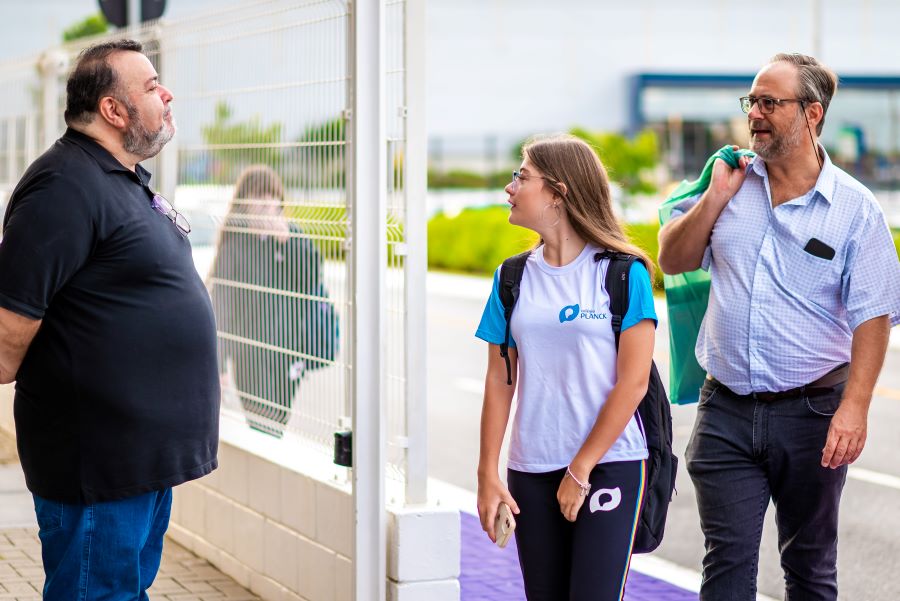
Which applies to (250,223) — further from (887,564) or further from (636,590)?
(887,564)

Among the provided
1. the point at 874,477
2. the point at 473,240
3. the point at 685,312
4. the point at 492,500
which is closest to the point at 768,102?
the point at 685,312

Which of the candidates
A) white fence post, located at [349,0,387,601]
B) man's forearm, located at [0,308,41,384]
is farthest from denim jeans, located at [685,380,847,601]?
man's forearm, located at [0,308,41,384]

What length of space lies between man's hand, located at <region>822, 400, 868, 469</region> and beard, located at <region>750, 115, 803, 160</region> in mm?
804

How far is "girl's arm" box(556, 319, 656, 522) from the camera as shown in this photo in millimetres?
3621

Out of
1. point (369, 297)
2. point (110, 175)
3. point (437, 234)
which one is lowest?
point (437, 234)

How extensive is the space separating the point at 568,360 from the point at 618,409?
204 millimetres

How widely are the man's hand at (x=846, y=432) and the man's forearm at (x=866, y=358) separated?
2 centimetres

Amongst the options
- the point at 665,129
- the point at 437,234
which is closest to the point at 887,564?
the point at 437,234

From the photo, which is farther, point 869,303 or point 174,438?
point 869,303

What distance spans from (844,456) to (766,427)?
263 millimetres

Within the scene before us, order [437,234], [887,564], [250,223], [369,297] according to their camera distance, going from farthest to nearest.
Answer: [437,234] < [887,564] < [250,223] < [369,297]

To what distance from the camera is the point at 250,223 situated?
19.4ft

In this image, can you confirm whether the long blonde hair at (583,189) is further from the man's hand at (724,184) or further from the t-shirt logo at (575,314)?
the man's hand at (724,184)

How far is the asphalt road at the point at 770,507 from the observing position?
653 cm
